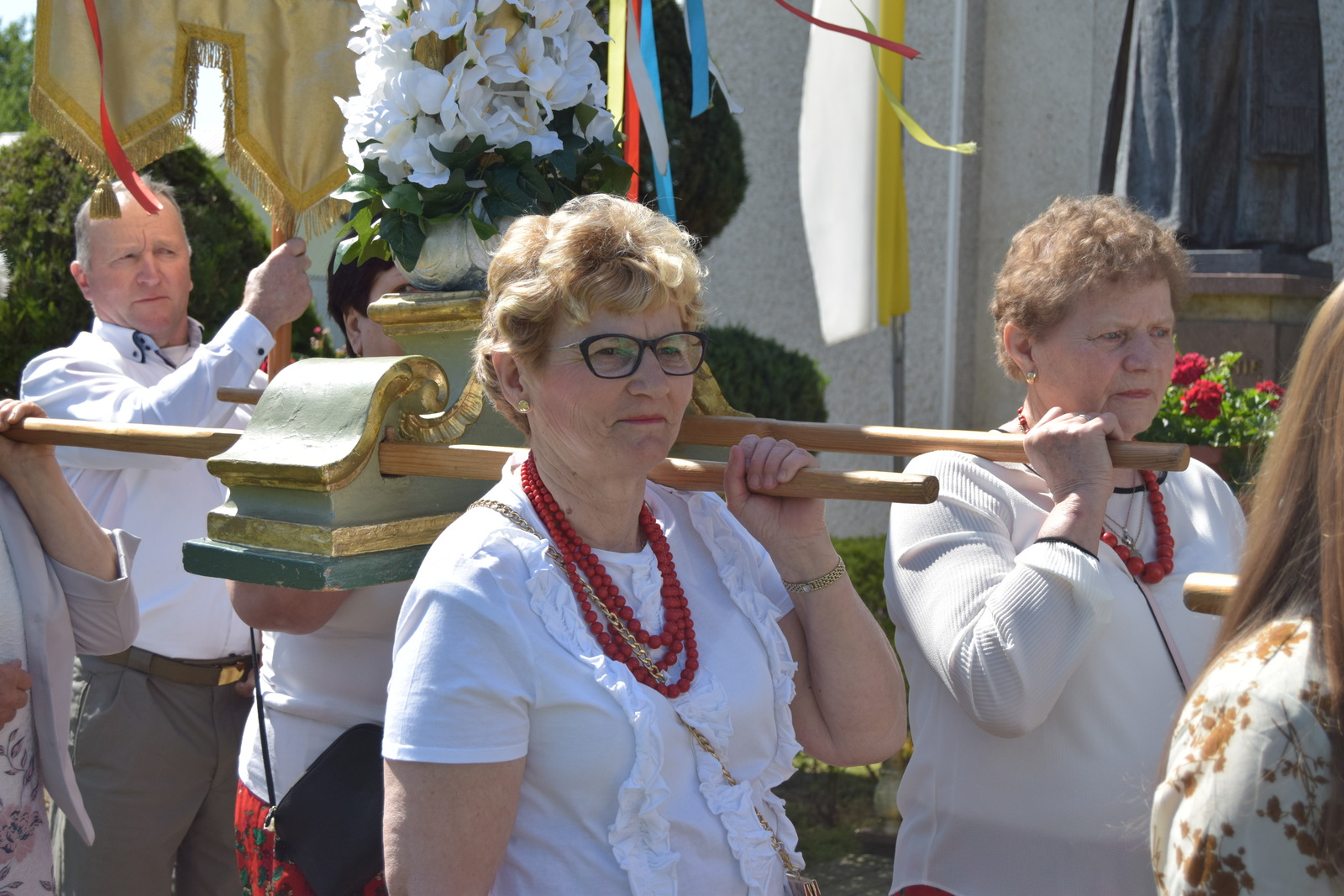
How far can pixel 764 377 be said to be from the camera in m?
6.77

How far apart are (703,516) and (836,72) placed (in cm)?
338

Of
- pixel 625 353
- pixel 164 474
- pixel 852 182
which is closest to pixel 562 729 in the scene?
pixel 625 353

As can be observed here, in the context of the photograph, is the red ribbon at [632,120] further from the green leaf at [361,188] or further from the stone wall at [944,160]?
the stone wall at [944,160]

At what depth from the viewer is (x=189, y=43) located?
278 cm

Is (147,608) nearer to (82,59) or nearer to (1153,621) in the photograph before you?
(82,59)

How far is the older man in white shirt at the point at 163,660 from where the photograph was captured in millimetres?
2916

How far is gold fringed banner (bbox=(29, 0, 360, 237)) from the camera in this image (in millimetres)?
2602

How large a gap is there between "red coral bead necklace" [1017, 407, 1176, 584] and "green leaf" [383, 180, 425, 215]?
3.59ft

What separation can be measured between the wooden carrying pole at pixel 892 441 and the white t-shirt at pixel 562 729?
0.33m

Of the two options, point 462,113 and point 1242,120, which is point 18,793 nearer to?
point 462,113

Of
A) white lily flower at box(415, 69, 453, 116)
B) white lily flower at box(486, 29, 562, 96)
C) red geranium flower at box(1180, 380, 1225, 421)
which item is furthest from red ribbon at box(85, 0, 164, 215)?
red geranium flower at box(1180, 380, 1225, 421)

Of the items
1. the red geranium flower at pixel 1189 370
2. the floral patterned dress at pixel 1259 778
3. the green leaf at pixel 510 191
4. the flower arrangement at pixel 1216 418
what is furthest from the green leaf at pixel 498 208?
the red geranium flower at pixel 1189 370

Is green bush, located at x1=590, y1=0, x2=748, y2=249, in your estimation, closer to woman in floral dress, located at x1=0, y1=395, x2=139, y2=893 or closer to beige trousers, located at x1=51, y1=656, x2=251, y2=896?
beige trousers, located at x1=51, y1=656, x2=251, y2=896

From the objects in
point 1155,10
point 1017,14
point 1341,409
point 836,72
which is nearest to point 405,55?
point 1341,409
